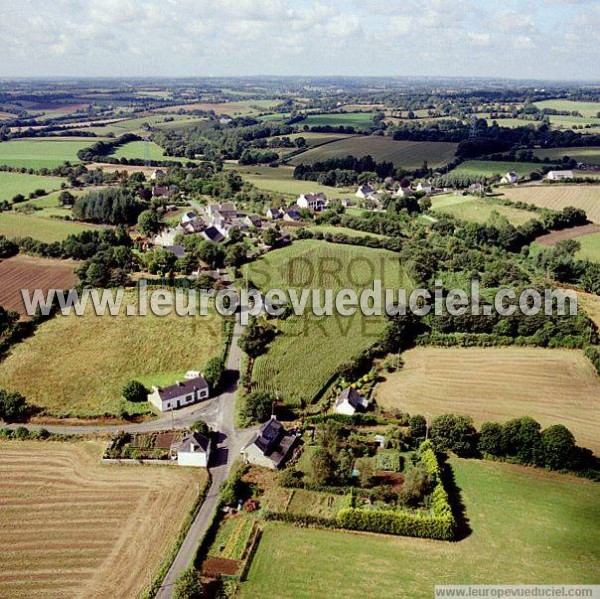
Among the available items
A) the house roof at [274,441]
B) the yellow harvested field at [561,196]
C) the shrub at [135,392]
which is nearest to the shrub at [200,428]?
the house roof at [274,441]

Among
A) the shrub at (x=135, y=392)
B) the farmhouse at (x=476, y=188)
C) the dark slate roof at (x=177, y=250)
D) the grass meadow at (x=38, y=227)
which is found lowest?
the shrub at (x=135, y=392)

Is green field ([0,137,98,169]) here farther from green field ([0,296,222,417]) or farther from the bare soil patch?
green field ([0,296,222,417])

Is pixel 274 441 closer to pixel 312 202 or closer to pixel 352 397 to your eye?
pixel 352 397

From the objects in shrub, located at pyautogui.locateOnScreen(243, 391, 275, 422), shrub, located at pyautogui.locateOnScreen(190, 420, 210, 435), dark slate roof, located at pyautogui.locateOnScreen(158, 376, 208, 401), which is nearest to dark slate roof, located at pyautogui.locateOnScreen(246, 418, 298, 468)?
shrub, located at pyautogui.locateOnScreen(243, 391, 275, 422)

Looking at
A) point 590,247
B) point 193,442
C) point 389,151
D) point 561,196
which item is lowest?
point 193,442

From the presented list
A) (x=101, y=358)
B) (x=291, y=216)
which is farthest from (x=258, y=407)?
(x=291, y=216)

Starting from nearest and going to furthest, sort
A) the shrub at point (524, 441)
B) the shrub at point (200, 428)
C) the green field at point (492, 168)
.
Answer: the shrub at point (524, 441) < the shrub at point (200, 428) < the green field at point (492, 168)

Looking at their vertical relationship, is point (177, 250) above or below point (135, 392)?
above

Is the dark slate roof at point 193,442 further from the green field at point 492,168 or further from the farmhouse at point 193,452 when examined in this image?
the green field at point 492,168
